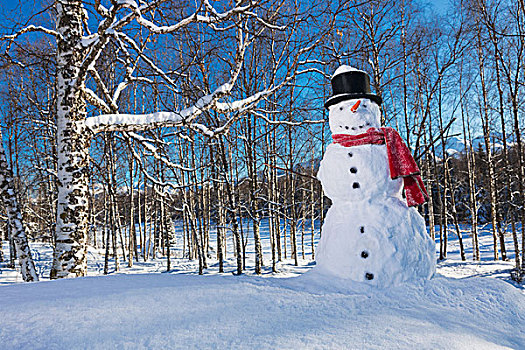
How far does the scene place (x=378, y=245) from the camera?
8.46 feet

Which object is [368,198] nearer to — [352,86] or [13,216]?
[352,86]

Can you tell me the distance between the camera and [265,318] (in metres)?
1.58

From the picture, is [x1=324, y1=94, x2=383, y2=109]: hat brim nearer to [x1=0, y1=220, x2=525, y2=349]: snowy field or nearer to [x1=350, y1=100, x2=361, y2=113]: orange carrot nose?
[x1=350, y1=100, x2=361, y2=113]: orange carrot nose

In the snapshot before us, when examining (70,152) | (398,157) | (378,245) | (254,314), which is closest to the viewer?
(254,314)

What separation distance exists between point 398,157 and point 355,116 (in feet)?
1.96

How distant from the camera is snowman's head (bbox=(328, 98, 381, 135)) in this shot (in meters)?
2.90

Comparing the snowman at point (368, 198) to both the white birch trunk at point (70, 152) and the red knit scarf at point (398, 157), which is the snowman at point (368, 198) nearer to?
the red knit scarf at point (398, 157)

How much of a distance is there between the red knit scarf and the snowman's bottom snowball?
17cm

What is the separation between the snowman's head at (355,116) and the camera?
2.90m

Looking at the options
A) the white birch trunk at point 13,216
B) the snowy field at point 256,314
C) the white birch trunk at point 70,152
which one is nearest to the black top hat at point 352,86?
the snowy field at point 256,314

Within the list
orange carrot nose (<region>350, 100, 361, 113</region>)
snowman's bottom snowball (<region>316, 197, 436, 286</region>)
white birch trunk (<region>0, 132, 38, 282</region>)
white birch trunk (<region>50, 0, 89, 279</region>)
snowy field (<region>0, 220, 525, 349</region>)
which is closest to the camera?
snowy field (<region>0, 220, 525, 349</region>)

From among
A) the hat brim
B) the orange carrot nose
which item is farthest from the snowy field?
the hat brim

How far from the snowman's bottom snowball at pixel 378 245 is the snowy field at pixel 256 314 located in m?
0.15

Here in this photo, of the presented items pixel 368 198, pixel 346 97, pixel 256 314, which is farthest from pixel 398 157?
pixel 256 314
